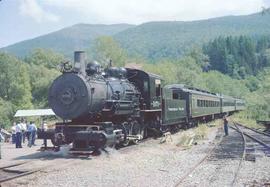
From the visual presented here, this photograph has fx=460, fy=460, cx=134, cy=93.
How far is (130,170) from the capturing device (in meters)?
13.5

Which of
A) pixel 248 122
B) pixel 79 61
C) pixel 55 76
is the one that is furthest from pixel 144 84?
pixel 55 76

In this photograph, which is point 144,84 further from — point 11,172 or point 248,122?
point 248,122

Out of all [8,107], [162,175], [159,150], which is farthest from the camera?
[8,107]

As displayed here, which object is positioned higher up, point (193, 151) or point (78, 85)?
point (78, 85)

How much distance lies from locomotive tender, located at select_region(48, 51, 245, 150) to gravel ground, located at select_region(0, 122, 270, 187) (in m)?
0.80

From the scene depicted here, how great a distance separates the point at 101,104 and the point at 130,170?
465cm

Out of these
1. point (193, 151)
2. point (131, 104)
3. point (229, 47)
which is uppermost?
point (229, 47)

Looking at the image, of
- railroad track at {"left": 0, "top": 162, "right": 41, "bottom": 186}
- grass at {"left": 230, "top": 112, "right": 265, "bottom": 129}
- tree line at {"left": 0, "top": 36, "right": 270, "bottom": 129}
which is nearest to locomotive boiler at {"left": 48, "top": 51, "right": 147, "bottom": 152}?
railroad track at {"left": 0, "top": 162, "right": 41, "bottom": 186}

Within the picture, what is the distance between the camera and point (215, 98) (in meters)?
48.8

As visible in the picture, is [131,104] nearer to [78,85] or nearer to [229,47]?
[78,85]

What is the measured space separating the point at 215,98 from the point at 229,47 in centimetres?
12275

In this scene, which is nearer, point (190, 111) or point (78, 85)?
point (78, 85)

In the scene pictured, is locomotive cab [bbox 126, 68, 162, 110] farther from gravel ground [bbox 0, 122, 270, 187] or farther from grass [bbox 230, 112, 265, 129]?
grass [bbox 230, 112, 265, 129]

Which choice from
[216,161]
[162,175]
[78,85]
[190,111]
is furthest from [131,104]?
[190,111]
